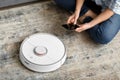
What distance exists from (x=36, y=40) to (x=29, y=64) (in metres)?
0.16

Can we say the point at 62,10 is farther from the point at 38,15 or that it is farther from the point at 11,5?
the point at 11,5

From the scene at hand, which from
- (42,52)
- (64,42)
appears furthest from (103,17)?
(42,52)

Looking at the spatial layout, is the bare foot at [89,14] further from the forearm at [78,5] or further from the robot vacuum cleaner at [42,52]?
the robot vacuum cleaner at [42,52]

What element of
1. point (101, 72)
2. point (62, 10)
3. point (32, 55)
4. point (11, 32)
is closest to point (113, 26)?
point (101, 72)

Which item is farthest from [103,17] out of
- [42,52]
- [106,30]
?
[42,52]

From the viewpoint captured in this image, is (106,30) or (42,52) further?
(106,30)

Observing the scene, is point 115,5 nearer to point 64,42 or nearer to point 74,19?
point 74,19

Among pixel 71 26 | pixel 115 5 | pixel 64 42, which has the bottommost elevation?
pixel 64 42

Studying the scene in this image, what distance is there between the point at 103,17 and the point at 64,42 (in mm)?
275

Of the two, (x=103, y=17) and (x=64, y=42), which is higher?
(x=103, y=17)

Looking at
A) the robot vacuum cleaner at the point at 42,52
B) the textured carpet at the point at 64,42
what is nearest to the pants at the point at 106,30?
the textured carpet at the point at 64,42

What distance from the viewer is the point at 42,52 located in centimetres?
134

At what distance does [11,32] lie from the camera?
151 centimetres

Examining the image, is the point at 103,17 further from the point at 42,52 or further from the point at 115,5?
the point at 42,52
